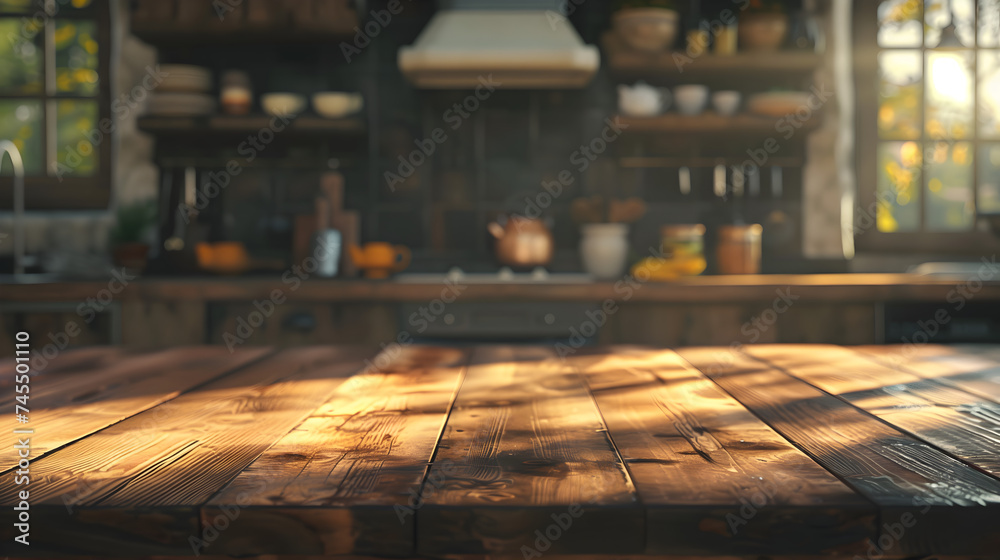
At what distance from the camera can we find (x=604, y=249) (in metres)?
2.71

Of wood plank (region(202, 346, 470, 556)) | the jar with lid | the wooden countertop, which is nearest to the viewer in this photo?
wood plank (region(202, 346, 470, 556))

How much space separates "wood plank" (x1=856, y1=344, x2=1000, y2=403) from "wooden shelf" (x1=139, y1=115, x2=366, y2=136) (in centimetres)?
209

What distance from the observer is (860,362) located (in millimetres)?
1090

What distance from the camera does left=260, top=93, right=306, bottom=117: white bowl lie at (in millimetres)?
2770

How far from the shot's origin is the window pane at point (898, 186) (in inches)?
119

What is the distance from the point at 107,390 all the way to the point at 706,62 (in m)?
2.52

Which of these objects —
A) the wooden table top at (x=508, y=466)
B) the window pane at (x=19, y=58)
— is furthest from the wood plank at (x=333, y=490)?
the window pane at (x=19, y=58)

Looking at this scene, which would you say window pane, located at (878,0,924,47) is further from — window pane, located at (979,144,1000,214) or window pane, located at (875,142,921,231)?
window pane, located at (979,144,1000,214)

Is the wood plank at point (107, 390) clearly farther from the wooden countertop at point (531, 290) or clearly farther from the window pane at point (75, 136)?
the window pane at point (75, 136)

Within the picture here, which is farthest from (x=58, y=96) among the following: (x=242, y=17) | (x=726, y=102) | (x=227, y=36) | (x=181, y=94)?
(x=726, y=102)

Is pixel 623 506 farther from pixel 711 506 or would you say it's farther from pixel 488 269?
pixel 488 269

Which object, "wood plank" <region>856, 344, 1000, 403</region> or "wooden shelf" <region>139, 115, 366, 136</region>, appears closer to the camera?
"wood plank" <region>856, 344, 1000, 403</region>

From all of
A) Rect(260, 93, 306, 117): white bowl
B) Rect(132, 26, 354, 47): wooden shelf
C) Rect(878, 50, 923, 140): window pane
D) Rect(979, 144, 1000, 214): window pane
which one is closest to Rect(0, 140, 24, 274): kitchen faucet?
Rect(132, 26, 354, 47): wooden shelf

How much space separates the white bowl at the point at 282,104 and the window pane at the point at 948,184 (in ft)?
8.85
